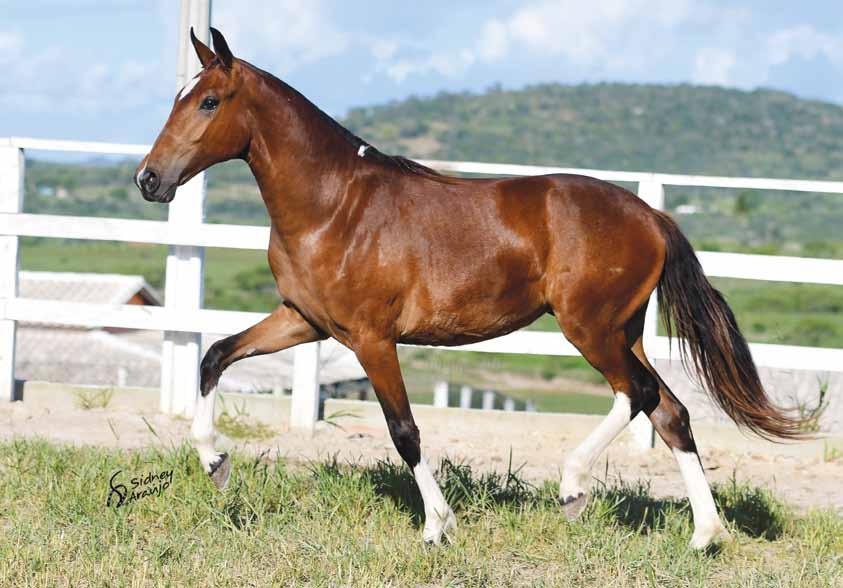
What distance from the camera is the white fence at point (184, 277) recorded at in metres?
7.48

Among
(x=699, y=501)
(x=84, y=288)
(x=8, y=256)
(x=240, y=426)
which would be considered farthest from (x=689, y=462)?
(x=84, y=288)

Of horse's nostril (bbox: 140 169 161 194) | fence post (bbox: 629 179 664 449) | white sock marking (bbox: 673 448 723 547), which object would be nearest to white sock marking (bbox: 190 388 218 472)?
horse's nostril (bbox: 140 169 161 194)

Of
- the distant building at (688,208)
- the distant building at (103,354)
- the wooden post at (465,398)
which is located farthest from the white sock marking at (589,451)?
the distant building at (688,208)

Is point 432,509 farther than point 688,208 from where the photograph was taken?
No

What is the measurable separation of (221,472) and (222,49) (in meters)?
1.85

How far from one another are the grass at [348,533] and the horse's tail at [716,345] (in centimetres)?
53

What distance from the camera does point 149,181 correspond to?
4793 mm

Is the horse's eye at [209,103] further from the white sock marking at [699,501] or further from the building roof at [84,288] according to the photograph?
the building roof at [84,288]

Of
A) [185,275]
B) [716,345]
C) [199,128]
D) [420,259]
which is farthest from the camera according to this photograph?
[185,275]

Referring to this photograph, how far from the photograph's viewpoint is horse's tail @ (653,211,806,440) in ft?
17.9

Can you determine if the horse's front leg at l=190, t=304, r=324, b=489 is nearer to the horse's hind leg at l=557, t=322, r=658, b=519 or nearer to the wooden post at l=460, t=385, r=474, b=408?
the horse's hind leg at l=557, t=322, r=658, b=519

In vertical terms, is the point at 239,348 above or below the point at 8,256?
below

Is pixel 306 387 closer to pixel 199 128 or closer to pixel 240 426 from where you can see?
pixel 240 426

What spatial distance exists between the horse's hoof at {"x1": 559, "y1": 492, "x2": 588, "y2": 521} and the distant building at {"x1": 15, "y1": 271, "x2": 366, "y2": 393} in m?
19.3
